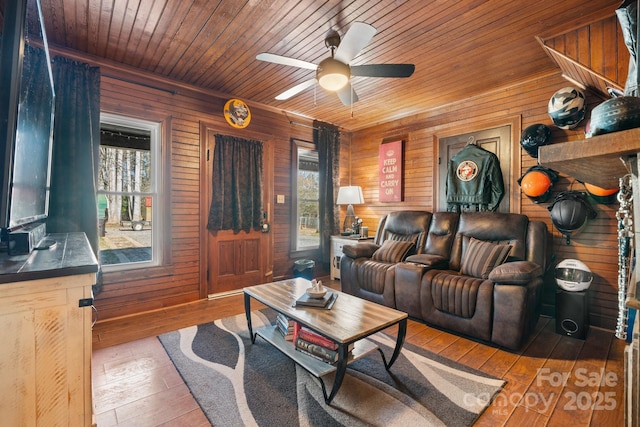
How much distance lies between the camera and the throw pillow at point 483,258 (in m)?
2.81

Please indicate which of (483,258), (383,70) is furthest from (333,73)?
(483,258)

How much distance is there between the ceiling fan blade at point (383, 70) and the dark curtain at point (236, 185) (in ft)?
6.79

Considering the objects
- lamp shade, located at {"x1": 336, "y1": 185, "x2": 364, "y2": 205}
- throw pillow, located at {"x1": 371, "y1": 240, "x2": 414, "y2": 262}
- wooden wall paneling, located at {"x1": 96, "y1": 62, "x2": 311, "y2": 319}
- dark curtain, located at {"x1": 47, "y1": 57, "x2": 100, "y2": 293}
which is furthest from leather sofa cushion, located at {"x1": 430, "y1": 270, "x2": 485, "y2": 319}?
dark curtain, located at {"x1": 47, "y1": 57, "x2": 100, "y2": 293}

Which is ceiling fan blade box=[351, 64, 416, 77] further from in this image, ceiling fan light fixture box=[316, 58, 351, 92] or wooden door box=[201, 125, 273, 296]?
wooden door box=[201, 125, 273, 296]

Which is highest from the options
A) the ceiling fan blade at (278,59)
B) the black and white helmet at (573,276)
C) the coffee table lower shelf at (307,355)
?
the ceiling fan blade at (278,59)

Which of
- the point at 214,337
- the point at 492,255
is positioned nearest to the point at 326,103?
the point at 492,255

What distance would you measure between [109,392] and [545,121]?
15.1 feet

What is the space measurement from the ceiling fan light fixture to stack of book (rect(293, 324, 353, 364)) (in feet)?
6.36

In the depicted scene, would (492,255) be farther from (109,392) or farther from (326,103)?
(109,392)

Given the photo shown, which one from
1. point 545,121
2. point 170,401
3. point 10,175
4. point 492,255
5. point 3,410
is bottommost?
point 170,401

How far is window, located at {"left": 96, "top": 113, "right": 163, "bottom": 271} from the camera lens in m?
3.16

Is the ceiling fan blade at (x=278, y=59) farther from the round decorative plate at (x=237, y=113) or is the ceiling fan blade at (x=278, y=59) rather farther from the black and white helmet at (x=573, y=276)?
the black and white helmet at (x=573, y=276)

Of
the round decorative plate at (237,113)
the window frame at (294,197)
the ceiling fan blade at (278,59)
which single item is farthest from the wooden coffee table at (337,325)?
the round decorative plate at (237,113)

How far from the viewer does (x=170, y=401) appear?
1.79 metres
